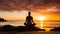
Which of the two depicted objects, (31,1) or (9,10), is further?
(9,10)

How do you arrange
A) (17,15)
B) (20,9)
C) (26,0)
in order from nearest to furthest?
(26,0) < (20,9) < (17,15)

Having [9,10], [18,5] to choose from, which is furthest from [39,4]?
[9,10]

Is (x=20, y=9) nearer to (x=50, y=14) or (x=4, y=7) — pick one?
(x=4, y=7)

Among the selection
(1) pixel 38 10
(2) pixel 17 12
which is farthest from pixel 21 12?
(1) pixel 38 10

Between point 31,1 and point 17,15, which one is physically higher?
point 31,1

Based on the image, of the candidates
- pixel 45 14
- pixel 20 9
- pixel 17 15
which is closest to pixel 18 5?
pixel 20 9

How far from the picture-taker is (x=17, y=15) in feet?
32.5

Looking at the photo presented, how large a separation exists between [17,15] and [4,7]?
0.91 metres

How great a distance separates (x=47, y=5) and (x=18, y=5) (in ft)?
4.81

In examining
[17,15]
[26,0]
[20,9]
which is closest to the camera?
[26,0]

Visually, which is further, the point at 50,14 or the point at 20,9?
the point at 50,14

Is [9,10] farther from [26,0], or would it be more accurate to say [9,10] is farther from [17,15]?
[26,0]

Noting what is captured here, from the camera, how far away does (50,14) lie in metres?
10.4

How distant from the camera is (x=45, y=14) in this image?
10.3 meters
